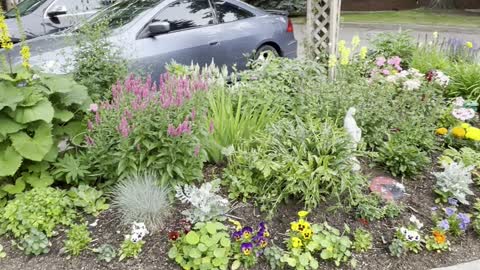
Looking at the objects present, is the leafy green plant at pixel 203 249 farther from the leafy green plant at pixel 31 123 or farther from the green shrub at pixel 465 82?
the green shrub at pixel 465 82

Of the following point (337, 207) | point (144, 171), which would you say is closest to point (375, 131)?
point (337, 207)

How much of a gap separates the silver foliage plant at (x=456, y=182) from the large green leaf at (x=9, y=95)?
323cm

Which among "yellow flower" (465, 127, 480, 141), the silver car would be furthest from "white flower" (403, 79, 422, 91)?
the silver car

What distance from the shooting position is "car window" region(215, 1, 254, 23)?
6.27 m

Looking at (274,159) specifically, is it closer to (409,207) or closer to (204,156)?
(204,156)

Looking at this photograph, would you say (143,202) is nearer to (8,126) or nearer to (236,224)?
(236,224)

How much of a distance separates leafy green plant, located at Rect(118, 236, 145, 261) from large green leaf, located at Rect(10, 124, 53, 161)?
92 centimetres

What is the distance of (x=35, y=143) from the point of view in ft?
9.79

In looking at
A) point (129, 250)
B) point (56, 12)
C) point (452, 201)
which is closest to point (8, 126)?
point (129, 250)

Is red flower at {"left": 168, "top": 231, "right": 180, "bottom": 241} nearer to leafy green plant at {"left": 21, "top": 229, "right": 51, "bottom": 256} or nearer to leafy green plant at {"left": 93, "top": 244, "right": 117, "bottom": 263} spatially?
leafy green plant at {"left": 93, "top": 244, "right": 117, "bottom": 263}

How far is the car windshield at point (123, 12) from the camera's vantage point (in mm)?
5465

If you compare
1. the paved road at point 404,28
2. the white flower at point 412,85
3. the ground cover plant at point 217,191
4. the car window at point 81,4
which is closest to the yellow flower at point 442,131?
the ground cover plant at point 217,191

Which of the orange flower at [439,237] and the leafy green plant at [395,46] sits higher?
the leafy green plant at [395,46]

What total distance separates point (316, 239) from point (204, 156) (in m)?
1.02
